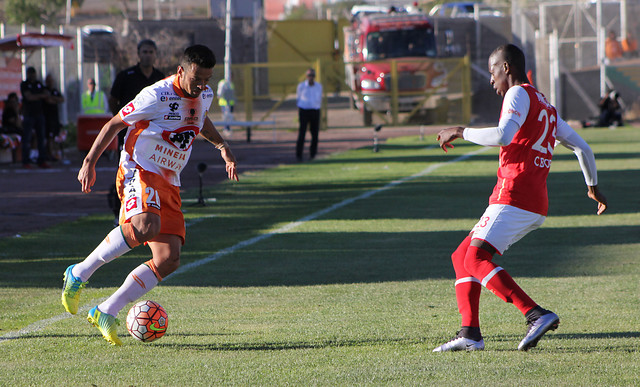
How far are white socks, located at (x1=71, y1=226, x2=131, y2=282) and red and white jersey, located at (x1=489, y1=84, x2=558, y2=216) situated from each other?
2274mm

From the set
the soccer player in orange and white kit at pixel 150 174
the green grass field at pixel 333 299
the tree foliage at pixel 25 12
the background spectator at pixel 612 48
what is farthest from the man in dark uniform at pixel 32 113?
the tree foliage at pixel 25 12

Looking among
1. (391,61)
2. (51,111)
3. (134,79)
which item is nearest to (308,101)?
(51,111)

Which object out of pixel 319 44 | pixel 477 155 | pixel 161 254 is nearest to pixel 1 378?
pixel 161 254

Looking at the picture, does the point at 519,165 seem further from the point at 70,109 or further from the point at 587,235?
the point at 70,109

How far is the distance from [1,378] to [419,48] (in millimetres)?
31877

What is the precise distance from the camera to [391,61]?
34.4 m

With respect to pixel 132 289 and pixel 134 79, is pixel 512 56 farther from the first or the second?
pixel 134 79

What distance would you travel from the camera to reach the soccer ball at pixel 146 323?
18.9ft

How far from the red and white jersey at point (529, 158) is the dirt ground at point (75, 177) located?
24.9 feet

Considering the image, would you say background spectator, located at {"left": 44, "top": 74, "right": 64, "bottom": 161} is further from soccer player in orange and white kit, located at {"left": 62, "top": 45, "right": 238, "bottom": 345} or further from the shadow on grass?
the shadow on grass

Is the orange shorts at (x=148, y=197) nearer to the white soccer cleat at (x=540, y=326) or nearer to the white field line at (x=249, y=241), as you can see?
the white field line at (x=249, y=241)

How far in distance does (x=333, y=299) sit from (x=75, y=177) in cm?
1263

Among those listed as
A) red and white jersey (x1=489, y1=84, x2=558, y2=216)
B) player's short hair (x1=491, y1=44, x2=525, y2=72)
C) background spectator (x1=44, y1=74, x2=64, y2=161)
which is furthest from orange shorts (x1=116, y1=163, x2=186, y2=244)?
background spectator (x1=44, y1=74, x2=64, y2=161)

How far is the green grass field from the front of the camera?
16.9 ft
